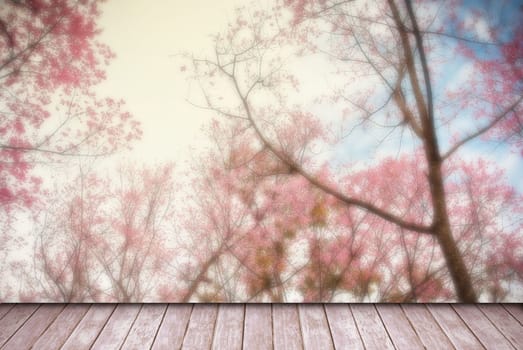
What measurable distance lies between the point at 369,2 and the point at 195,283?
1.48 metres

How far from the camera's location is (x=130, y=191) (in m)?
1.99

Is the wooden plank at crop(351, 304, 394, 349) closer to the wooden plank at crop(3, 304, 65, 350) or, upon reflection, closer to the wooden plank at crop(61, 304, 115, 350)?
the wooden plank at crop(61, 304, 115, 350)

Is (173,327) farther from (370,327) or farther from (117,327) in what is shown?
(370,327)

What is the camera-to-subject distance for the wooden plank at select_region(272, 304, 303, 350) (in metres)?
1.70

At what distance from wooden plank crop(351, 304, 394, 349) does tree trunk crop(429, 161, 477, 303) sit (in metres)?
0.42

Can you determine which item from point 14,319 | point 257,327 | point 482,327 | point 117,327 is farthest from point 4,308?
point 482,327

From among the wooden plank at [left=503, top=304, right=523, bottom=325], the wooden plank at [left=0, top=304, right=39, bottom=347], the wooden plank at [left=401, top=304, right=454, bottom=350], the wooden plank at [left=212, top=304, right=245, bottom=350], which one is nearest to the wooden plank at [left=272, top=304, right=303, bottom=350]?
the wooden plank at [left=212, top=304, right=245, bottom=350]

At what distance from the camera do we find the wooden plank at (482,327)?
1.70 meters

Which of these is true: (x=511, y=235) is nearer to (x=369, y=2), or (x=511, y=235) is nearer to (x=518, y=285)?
(x=518, y=285)

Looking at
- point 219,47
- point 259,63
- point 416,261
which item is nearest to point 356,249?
point 416,261

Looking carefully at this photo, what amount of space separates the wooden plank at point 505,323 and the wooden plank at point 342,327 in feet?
1.97

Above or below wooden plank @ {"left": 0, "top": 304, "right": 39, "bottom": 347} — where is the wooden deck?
Result: below

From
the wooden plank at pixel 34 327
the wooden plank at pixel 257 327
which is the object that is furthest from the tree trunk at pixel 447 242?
the wooden plank at pixel 34 327

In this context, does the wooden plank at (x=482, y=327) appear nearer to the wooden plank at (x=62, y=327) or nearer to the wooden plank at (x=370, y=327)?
the wooden plank at (x=370, y=327)
